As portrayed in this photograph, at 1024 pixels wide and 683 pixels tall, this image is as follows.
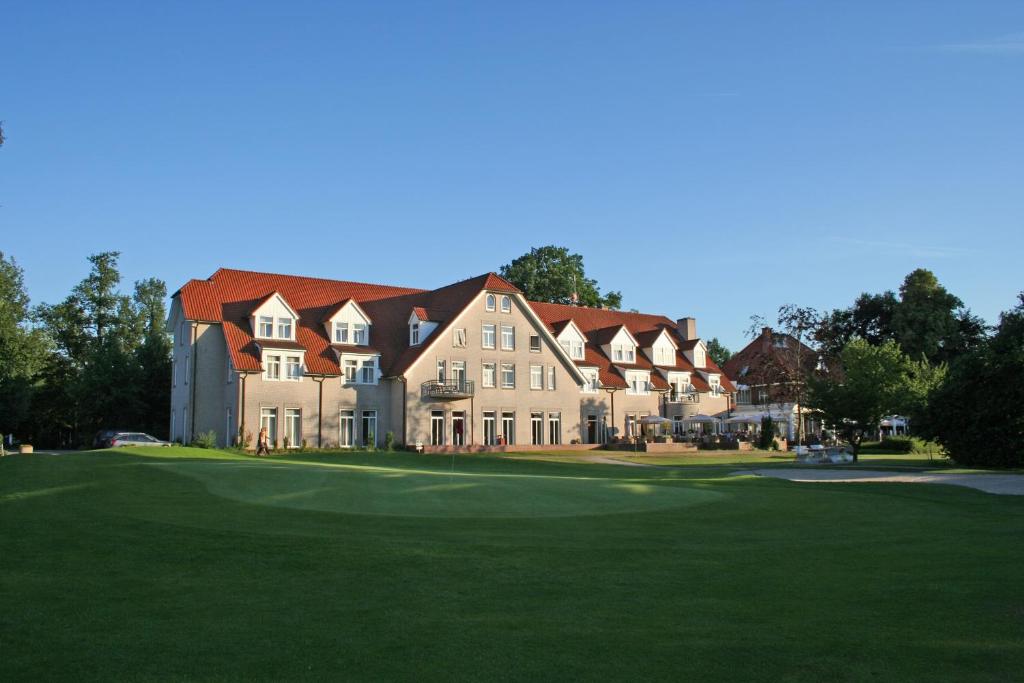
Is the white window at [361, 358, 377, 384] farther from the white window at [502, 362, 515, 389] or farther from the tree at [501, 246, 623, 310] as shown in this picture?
the tree at [501, 246, 623, 310]

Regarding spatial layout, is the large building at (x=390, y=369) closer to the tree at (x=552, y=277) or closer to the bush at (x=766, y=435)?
the bush at (x=766, y=435)

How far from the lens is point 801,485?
24734 mm

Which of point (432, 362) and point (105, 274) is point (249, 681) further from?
point (105, 274)

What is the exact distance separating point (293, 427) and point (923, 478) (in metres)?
31.9

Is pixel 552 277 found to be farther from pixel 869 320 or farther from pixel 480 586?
pixel 480 586

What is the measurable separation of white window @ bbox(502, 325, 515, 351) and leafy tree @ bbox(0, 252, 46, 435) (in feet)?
105

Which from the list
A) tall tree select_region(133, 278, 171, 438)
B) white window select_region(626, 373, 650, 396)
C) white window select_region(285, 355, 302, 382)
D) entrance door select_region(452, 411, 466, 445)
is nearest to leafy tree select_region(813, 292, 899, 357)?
white window select_region(626, 373, 650, 396)

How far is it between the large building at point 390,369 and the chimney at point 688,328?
9223 millimetres

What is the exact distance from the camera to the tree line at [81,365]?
2203 inches

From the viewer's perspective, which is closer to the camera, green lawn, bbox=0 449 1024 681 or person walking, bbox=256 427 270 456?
green lawn, bbox=0 449 1024 681

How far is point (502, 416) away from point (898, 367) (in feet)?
76.0

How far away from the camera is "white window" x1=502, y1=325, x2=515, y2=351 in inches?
2073

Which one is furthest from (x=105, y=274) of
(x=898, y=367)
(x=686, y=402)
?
(x=898, y=367)

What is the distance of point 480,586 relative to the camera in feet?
30.6
